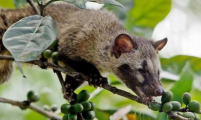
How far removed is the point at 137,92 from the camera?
310 cm

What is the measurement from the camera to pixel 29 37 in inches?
91.0

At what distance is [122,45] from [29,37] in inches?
48.1

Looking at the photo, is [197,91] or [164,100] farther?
[197,91]

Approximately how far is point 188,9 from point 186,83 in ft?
16.7

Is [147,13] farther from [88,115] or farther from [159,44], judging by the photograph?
[88,115]

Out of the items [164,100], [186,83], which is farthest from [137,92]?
[164,100]

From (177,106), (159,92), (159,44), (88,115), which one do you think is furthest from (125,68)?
(177,106)

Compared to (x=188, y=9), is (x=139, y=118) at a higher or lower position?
lower

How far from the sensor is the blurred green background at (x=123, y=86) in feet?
10.4

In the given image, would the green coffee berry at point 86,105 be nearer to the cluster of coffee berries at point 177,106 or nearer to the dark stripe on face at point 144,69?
the cluster of coffee berries at point 177,106

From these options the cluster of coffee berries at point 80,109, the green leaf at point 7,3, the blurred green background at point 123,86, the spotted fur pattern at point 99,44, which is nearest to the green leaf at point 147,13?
the blurred green background at point 123,86

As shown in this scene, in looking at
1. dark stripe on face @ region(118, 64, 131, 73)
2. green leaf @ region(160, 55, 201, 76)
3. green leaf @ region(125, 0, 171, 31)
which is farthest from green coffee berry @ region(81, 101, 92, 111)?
green leaf @ region(125, 0, 171, 31)

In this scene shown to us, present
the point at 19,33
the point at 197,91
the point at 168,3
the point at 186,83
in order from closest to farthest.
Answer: the point at 19,33, the point at 186,83, the point at 197,91, the point at 168,3

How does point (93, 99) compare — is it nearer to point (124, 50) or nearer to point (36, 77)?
point (124, 50)
